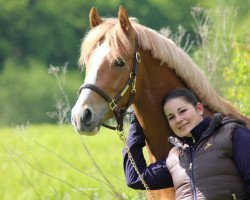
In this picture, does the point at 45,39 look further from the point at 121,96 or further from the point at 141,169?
the point at 121,96

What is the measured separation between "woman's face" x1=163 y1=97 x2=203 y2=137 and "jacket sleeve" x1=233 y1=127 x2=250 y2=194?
1.01 feet

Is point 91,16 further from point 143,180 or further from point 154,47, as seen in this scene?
point 143,180

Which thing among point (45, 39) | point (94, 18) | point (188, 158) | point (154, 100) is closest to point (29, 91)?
point (45, 39)

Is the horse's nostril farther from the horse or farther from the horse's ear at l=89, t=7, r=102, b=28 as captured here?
the horse's ear at l=89, t=7, r=102, b=28

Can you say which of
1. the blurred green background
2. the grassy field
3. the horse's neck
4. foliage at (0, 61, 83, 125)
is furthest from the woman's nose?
foliage at (0, 61, 83, 125)

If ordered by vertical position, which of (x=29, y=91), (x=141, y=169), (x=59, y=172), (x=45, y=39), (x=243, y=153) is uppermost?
(x=45, y=39)

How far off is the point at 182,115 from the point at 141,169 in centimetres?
49

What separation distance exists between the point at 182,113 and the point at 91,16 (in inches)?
34.3

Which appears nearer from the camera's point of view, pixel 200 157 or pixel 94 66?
pixel 200 157

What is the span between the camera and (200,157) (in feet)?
16.0

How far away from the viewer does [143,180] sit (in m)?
5.18

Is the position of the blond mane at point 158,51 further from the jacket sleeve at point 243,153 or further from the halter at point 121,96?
the jacket sleeve at point 243,153

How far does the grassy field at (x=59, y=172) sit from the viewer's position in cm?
717

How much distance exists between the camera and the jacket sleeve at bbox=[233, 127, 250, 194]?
474 centimetres
